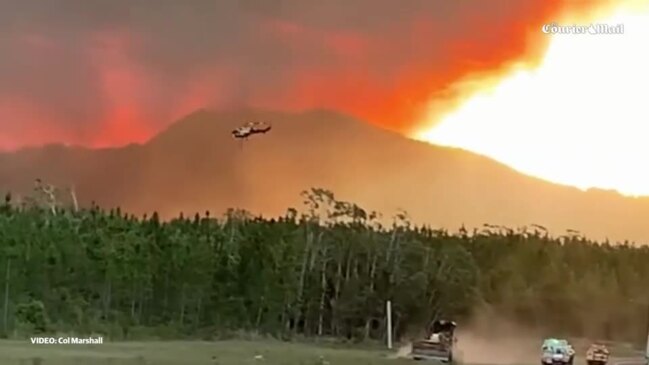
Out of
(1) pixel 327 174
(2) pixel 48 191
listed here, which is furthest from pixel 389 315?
(2) pixel 48 191

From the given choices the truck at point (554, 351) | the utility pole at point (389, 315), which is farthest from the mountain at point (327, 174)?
the truck at point (554, 351)

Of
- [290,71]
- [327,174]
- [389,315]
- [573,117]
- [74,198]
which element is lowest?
[389,315]

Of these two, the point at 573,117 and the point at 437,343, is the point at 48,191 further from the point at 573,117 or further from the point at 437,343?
the point at 573,117

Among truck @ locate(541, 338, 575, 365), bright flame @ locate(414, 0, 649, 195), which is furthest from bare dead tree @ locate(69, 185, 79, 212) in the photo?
truck @ locate(541, 338, 575, 365)

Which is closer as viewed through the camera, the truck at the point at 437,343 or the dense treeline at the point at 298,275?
Result: the dense treeline at the point at 298,275

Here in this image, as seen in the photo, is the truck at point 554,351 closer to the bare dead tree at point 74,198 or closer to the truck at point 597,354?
the truck at point 597,354
